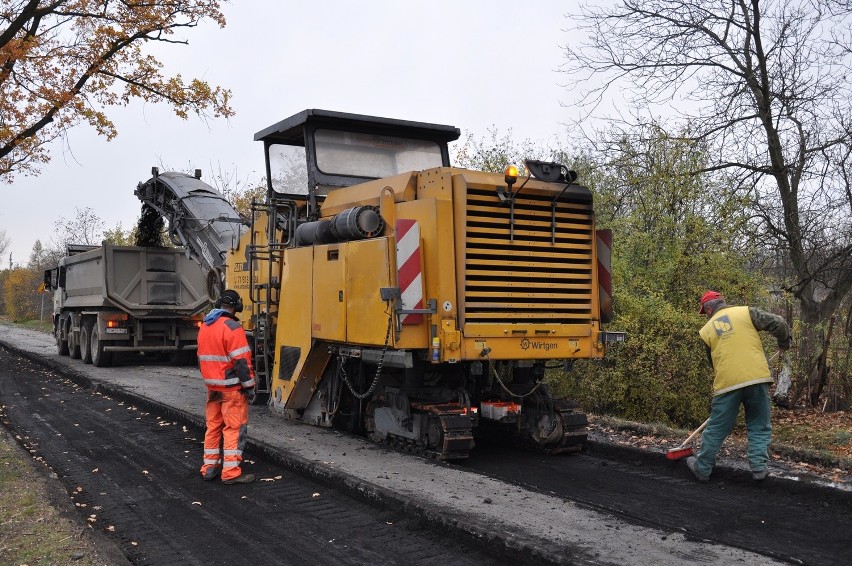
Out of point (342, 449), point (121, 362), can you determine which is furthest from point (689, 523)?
point (121, 362)

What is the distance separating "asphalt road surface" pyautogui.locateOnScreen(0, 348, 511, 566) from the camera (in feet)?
15.8

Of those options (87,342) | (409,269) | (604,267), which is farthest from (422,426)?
(87,342)

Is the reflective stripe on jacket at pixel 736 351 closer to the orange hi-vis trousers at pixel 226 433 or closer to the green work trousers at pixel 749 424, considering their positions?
the green work trousers at pixel 749 424

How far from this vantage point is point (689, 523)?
5352 millimetres

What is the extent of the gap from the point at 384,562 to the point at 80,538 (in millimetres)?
1929

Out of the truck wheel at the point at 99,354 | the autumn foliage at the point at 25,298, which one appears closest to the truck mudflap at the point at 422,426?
the truck wheel at the point at 99,354

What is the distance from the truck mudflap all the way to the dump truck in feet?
31.6

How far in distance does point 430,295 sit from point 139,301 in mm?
11526

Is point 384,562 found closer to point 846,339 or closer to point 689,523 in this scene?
point 689,523

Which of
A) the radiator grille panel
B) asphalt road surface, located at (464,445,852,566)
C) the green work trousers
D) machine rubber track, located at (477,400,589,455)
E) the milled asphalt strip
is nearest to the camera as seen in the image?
the milled asphalt strip

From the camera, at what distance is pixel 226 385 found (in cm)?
670

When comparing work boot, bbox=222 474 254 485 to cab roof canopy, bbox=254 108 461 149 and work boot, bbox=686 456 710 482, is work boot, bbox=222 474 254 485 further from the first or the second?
cab roof canopy, bbox=254 108 461 149

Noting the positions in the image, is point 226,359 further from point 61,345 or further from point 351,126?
point 61,345

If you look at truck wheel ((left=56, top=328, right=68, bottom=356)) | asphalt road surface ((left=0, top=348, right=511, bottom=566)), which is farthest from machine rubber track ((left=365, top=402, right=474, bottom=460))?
truck wheel ((left=56, top=328, right=68, bottom=356))
